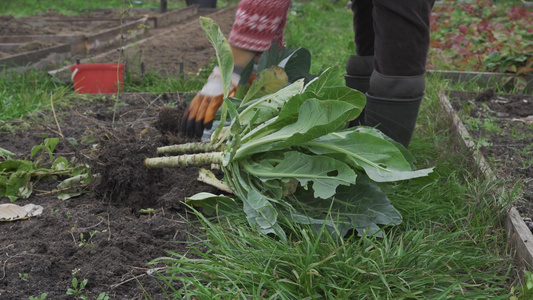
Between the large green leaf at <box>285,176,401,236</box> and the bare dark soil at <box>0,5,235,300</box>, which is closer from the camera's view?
the bare dark soil at <box>0,5,235,300</box>

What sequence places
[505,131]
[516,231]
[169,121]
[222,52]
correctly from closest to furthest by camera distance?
[516,231], [222,52], [169,121], [505,131]

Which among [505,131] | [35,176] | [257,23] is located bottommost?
[505,131]

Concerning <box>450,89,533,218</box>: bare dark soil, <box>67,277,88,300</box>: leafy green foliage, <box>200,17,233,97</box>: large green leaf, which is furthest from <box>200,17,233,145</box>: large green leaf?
<box>450,89,533,218</box>: bare dark soil

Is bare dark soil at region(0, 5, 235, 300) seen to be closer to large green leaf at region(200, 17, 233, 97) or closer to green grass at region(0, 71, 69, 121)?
green grass at region(0, 71, 69, 121)

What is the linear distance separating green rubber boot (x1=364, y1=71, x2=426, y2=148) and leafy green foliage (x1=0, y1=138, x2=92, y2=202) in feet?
4.26

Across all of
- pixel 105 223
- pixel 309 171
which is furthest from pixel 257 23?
pixel 105 223

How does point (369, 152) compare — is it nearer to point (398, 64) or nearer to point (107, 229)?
point (398, 64)

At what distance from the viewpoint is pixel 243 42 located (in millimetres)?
2432

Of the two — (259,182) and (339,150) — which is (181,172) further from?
(339,150)

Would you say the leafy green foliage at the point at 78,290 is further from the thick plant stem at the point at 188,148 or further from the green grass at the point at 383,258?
the thick plant stem at the point at 188,148

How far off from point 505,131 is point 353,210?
1.76m

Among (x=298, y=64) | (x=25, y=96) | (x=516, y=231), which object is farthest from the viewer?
(x=25, y=96)

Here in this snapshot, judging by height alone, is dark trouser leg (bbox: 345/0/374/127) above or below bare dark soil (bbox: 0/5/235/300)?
above

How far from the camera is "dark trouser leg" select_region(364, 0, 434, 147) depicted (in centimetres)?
206
